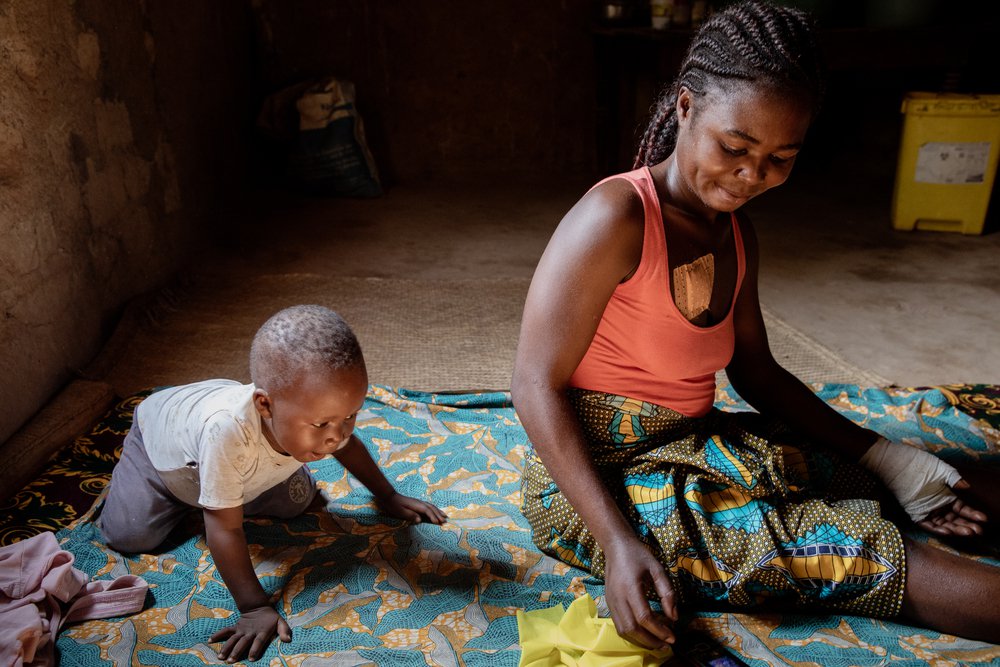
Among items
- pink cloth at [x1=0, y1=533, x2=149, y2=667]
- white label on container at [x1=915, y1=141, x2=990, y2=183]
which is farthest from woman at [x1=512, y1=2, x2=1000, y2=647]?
white label on container at [x1=915, y1=141, x2=990, y2=183]

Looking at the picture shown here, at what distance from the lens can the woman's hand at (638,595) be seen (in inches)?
46.9

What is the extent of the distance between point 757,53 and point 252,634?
1.25 m

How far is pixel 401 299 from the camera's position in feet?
9.89

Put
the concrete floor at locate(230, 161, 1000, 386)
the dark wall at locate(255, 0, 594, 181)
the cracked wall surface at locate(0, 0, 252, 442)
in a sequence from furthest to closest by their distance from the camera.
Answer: the dark wall at locate(255, 0, 594, 181) → the concrete floor at locate(230, 161, 1000, 386) → the cracked wall surface at locate(0, 0, 252, 442)

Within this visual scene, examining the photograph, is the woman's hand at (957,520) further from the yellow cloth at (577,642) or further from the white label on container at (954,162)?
the white label on container at (954,162)

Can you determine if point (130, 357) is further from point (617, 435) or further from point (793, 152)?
point (793, 152)

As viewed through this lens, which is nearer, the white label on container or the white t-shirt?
the white t-shirt

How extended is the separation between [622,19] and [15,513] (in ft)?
12.2

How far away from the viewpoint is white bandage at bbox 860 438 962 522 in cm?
158

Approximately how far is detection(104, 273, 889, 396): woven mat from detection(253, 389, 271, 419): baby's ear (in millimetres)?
945

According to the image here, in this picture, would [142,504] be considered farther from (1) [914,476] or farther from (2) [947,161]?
(2) [947,161]

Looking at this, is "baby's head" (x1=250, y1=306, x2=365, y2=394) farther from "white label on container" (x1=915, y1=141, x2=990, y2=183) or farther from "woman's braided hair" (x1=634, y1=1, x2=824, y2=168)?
"white label on container" (x1=915, y1=141, x2=990, y2=183)

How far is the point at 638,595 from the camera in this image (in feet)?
3.94

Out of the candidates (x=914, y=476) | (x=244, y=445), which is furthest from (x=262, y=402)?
(x=914, y=476)
